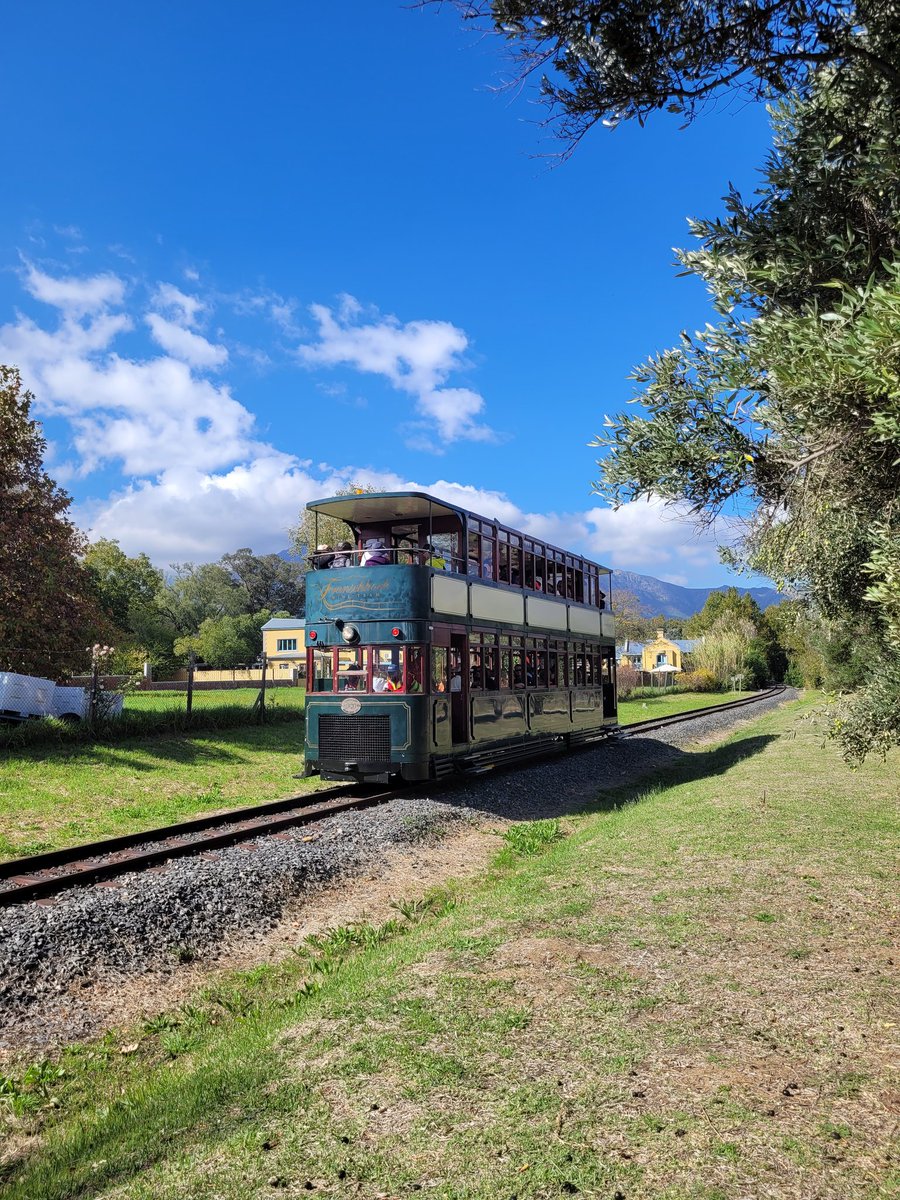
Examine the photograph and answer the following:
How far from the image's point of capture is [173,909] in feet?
26.5

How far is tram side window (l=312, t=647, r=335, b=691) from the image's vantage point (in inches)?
577

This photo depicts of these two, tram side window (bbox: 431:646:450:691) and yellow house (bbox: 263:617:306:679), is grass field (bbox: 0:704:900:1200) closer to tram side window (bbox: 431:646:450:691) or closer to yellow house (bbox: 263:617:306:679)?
tram side window (bbox: 431:646:450:691)

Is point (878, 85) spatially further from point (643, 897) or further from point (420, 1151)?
point (420, 1151)

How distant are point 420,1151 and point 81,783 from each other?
546 inches

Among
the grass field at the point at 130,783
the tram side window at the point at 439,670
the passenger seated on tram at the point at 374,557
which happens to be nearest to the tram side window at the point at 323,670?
the passenger seated on tram at the point at 374,557

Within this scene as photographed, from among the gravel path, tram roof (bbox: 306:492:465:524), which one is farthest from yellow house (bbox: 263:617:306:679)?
the gravel path

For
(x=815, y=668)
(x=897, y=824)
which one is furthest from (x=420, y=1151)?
(x=815, y=668)

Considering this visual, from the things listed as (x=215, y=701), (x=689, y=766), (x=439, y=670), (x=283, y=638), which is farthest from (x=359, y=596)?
(x=283, y=638)

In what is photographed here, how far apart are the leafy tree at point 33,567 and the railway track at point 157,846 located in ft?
36.8

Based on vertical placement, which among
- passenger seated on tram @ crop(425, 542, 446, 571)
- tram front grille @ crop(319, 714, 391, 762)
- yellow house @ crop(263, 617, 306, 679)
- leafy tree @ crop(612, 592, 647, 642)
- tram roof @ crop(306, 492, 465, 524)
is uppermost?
leafy tree @ crop(612, 592, 647, 642)

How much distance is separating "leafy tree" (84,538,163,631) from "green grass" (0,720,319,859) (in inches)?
1963

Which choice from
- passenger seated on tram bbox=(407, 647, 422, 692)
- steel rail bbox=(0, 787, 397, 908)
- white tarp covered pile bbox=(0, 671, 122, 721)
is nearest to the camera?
steel rail bbox=(0, 787, 397, 908)

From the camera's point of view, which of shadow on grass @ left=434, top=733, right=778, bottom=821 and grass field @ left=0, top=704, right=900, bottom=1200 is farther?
shadow on grass @ left=434, top=733, right=778, bottom=821

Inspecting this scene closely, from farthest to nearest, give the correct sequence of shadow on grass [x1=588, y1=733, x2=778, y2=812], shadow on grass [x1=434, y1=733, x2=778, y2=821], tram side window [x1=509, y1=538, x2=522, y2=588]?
tram side window [x1=509, y1=538, x2=522, y2=588], shadow on grass [x1=588, y1=733, x2=778, y2=812], shadow on grass [x1=434, y1=733, x2=778, y2=821]
